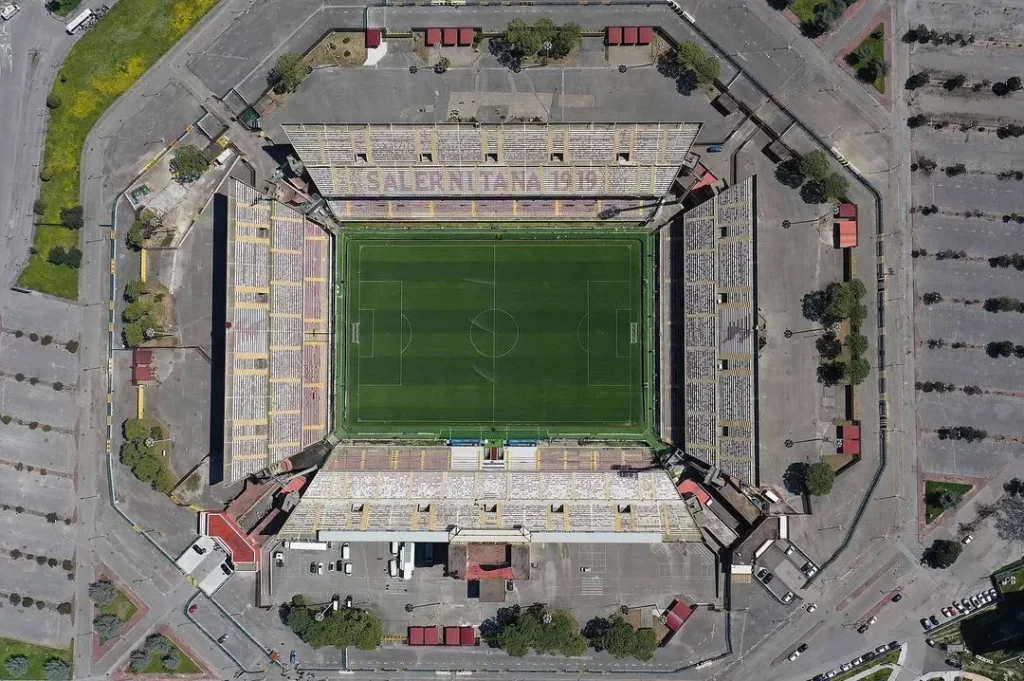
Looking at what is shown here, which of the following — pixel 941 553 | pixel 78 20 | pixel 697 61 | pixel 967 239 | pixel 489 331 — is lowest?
pixel 941 553

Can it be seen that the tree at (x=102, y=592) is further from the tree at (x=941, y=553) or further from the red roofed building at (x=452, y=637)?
the tree at (x=941, y=553)

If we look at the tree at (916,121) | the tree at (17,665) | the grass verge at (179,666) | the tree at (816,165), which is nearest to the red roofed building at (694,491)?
the tree at (816,165)

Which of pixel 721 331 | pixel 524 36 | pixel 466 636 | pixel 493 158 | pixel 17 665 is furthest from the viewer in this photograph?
pixel 17 665

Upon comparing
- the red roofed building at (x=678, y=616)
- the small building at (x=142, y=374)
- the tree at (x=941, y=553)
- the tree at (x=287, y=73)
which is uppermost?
the tree at (x=287, y=73)

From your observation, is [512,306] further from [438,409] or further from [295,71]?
[295,71]

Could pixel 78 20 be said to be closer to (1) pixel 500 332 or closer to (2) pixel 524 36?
(2) pixel 524 36

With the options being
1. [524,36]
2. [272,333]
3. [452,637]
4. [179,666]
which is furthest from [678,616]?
[524,36]

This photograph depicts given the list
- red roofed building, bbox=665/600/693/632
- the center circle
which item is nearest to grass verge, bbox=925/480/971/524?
red roofed building, bbox=665/600/693/632

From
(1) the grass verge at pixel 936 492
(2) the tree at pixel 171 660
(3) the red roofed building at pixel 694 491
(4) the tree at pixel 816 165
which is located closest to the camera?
(4) the tree at pixel 816 165
